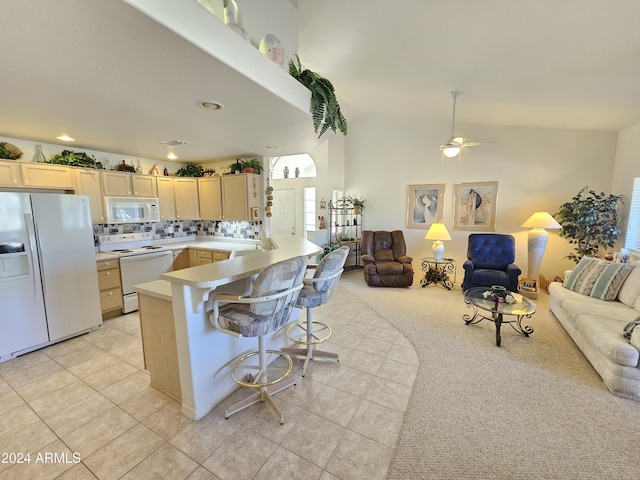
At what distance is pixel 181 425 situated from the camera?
1.81 metres

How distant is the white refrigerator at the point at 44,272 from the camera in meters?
2.53

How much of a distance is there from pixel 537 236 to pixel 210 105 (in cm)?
507

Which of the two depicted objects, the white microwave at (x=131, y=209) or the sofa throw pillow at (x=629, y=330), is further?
the white microwave at (x=131, y=209)

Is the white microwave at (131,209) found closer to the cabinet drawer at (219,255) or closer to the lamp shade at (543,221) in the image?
the cabinet drawer at (219,255)

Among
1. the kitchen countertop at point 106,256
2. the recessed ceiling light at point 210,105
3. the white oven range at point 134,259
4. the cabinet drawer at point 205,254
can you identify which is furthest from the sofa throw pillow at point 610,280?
the kitchen countertop at point 106,256

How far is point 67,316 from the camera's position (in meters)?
2.94

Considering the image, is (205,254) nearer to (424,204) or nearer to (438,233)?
(438,233)

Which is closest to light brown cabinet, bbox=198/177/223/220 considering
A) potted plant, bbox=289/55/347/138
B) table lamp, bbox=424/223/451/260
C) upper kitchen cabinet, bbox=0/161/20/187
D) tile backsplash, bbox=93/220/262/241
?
tile backsplash, bbox=93/220/262/241

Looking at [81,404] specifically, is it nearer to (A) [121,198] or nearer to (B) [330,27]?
(A) [121,198]

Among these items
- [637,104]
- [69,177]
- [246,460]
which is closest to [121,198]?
[69,177]

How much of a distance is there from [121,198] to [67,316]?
5.78 ft

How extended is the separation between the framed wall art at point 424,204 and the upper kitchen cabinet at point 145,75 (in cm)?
333

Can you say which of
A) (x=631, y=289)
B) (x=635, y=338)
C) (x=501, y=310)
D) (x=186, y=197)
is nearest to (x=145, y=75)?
(x=186, y=197)

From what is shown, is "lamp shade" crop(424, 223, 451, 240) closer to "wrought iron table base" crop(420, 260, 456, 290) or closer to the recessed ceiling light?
"wrought iron table base" crop(420, 260, 456, 290)
